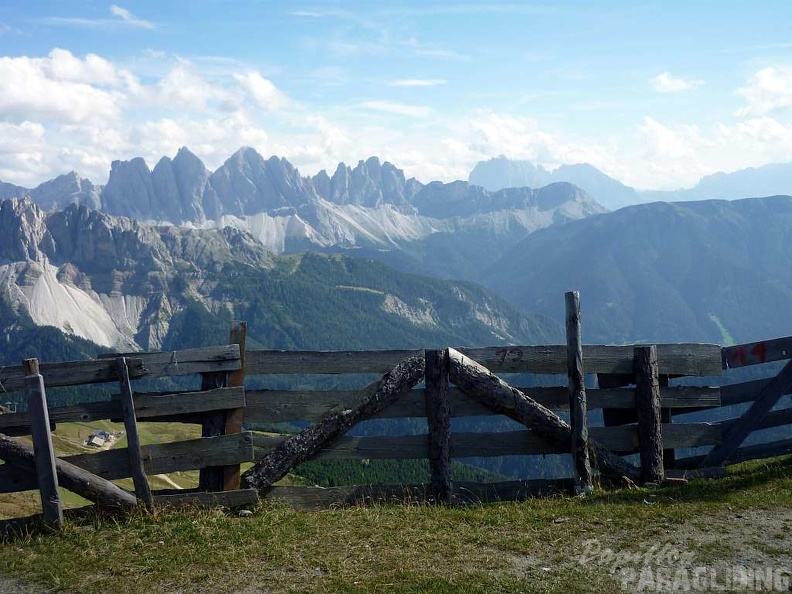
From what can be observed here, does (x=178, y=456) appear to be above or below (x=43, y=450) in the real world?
below

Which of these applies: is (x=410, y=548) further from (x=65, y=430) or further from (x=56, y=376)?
(x=65, y=430)

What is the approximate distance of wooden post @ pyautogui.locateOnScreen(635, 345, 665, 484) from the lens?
1223 cm

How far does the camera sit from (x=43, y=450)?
1044 centimetres

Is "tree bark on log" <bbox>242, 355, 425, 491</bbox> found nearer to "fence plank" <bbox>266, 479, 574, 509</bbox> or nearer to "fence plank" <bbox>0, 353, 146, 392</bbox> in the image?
"fence plank" <bbox>266, 479, 574, 509</bbox>

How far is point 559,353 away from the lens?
484 inches

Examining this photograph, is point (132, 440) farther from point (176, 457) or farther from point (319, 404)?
point (319, 404)

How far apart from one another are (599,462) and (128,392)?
27.5 ft

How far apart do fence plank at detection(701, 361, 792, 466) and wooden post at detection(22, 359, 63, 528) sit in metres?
12.5

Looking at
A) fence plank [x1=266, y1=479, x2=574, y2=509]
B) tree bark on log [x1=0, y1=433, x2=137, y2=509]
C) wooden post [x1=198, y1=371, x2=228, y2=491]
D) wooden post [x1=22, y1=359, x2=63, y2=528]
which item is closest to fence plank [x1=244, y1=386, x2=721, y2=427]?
wooden post [x1=198, y1=371, x2=228, y2=491]

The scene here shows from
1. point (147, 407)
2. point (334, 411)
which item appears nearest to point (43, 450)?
point (147, 407)

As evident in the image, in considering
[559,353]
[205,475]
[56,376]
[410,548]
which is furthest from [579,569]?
[56,376]

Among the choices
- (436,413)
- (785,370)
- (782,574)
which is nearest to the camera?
(782,574)

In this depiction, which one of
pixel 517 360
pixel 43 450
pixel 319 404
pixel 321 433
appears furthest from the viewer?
pixel 517 360

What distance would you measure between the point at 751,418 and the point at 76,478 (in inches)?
511
